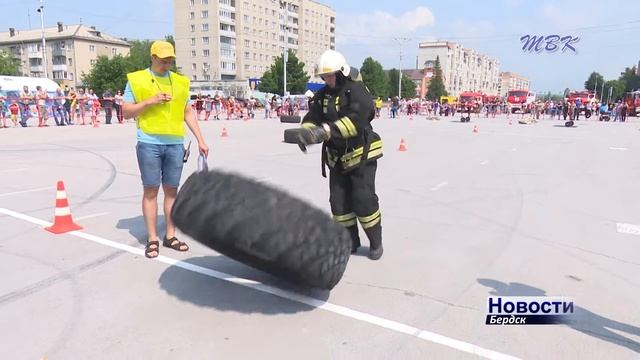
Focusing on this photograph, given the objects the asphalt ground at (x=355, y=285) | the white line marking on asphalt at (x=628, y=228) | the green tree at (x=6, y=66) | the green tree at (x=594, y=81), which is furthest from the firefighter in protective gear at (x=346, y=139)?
the green tree at (x=594, y=81)

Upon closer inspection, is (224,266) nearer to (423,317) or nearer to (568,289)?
(423,317)

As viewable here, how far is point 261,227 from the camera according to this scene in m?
2.98

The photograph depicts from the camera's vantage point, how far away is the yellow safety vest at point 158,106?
13.4 feet

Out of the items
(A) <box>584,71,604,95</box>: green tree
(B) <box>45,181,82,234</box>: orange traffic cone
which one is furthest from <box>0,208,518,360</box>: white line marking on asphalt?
(A) <box>584,71,604,95</box>: green tree

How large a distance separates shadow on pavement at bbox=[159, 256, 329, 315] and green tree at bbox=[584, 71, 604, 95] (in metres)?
149

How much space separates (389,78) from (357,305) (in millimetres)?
112664

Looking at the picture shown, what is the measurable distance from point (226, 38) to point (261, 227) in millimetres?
92752

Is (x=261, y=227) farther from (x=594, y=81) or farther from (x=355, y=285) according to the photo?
(x=594, y=81)

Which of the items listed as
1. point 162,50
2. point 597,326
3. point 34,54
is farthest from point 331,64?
point 34,54

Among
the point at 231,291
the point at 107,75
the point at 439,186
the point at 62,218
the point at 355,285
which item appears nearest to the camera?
the point at 231,291

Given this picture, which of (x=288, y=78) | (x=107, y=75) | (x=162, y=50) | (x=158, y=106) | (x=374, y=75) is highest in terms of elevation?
(x=374, y=75)

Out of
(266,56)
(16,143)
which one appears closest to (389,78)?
(266,56)

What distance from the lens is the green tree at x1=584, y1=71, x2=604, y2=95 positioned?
438ft

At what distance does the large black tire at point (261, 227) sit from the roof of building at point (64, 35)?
98.7 meters
